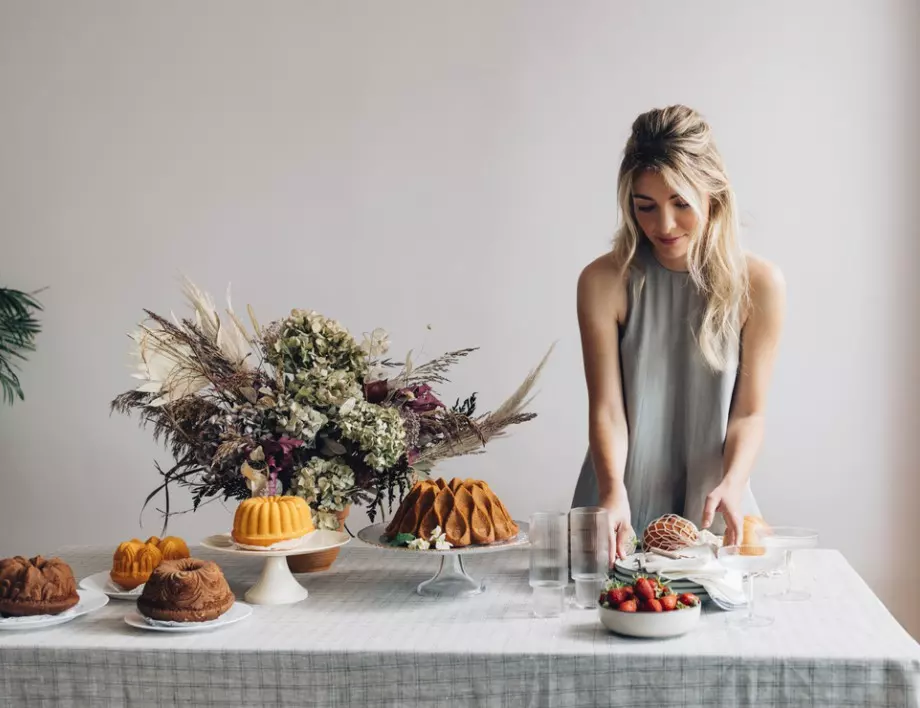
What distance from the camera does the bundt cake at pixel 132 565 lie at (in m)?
1.84

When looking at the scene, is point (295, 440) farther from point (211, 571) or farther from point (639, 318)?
point (639, 318)

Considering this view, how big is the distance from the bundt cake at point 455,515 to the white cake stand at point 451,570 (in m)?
0.02

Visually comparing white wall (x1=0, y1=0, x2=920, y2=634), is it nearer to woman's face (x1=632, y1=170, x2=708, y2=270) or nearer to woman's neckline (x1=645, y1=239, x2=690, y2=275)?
woman's neckline (x1=645, y1=239, x2=690, y2=275)

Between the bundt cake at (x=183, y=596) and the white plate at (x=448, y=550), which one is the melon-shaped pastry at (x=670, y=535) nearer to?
the white plate at (x=448, y=550)

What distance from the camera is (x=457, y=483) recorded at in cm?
186

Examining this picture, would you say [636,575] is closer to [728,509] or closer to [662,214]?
[728,509]

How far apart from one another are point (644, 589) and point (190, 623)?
70 centimetres

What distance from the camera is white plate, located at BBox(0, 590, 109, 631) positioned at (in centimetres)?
162

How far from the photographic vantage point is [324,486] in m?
1.95

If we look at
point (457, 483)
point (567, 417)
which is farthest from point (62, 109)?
point (457, 483)

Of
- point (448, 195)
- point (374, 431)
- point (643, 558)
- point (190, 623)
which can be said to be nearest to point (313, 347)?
point (374, 431)

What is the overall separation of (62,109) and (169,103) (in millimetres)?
417

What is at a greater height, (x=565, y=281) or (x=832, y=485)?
(x=565, y=281)

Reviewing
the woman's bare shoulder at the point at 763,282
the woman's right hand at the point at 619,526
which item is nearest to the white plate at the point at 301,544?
the woman's right hand at the point at 619,526
